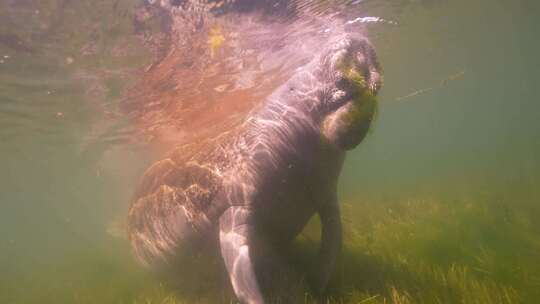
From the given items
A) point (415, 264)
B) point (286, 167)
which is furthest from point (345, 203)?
point (286, 167)

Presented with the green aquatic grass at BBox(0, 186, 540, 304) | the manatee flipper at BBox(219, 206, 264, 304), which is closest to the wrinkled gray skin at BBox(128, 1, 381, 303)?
the manatee flipper at BBox(219, 206, 264, 304)

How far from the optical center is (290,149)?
14.4 feet

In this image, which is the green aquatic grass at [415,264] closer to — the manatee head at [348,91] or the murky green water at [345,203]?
the murky green water at [345,203]

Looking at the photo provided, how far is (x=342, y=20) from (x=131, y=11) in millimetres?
7000

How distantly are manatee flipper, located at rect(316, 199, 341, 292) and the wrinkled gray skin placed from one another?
1 cm

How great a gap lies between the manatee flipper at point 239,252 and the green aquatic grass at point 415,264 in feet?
1.32

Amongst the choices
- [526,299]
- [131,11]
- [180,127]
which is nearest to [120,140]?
[180,127]

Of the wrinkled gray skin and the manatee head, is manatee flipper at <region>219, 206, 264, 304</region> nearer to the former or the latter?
the wrinkled gray skin

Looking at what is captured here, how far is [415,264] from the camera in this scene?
20.1 feet

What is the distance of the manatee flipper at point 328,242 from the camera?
4.61 m

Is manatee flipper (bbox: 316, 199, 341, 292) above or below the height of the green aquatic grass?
above

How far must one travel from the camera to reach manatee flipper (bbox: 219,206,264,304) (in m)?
3.72

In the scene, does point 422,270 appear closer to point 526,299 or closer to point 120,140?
point 526,299

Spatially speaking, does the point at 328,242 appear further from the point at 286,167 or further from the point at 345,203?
the point at 345,203
